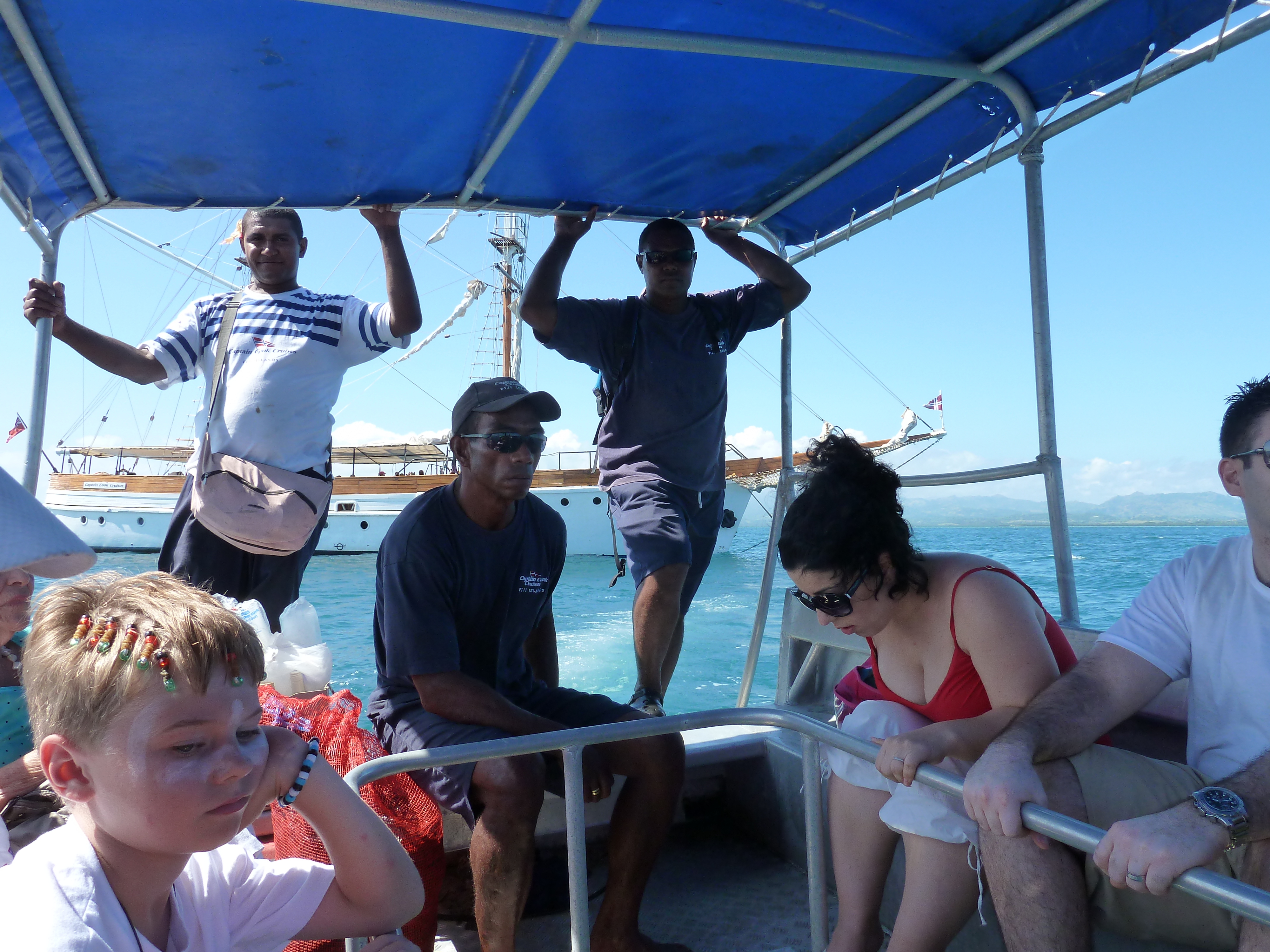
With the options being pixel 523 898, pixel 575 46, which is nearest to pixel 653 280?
pixel 575 46

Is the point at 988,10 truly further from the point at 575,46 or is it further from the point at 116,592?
the point at 116,592

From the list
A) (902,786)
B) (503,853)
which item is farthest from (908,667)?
(503,853)

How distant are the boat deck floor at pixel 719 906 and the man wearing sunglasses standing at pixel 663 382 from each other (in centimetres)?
49

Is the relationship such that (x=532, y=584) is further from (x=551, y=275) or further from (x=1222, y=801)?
(x=1222, y=801)

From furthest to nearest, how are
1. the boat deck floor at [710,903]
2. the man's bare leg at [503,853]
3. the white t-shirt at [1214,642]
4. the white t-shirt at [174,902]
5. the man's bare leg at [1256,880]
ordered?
the boat deck floor at [710,903], the man's bare leg at [503,853], the white t-shirt at [1214,642], the man's bare leg at [1256,880], the white t-shirt at [174,902]

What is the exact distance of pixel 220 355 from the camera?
2.84 meters

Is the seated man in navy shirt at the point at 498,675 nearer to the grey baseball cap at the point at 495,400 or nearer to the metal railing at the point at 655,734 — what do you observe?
the grey baseball cap at the point at 495,400

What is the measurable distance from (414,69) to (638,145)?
76 cm

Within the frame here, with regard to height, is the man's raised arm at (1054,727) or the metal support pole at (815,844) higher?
the man's raised arm at (1054,727)

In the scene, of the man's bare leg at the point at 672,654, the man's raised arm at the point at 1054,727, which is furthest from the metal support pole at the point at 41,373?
the man's raised arm at the point at 1054,727

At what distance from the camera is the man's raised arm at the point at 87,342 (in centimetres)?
245

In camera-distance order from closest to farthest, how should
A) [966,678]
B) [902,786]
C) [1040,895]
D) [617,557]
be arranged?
1. [1040,895]
2. [902,786]
3. [966,678]
4. [617,557]

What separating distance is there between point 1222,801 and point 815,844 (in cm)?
73

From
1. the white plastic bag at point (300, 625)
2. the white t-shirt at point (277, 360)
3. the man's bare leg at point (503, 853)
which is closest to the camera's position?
the man's bare leg at point (503, 853)
